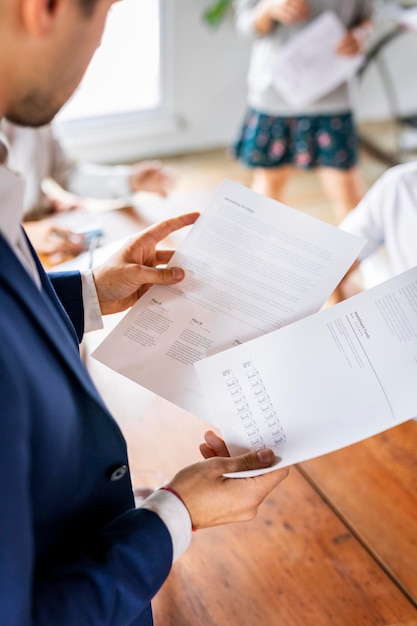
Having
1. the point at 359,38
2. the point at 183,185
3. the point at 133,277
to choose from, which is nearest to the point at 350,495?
the point at 133,277

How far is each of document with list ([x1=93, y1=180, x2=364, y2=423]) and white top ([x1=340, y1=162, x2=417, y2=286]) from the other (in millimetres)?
534

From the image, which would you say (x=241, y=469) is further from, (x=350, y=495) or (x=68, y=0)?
(x=68, y=0)

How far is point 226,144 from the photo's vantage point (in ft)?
12.7

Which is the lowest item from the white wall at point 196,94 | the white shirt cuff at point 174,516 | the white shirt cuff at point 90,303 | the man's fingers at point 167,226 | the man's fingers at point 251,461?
the white wall at point 196,94

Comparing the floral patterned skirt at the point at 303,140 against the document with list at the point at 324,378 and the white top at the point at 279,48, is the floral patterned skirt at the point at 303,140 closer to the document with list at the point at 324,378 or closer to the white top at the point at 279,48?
the white top at the point at 279,48

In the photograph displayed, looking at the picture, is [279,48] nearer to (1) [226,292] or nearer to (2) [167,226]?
(2) [167,226]

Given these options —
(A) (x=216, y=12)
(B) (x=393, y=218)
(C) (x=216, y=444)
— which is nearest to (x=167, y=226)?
(C) (x=216, y=444)

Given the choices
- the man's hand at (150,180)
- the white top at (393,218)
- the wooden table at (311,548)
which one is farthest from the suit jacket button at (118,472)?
the man's hand at (150,180)

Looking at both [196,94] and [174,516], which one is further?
[196,94]

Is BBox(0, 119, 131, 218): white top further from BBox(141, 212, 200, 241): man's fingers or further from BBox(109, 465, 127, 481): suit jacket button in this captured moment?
BBox(109, 465, 127, 481): suit jacket button

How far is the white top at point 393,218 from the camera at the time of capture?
145cm

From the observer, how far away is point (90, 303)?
3.23 ft

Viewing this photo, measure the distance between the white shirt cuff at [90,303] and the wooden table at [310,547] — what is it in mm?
213

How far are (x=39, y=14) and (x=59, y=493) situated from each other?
457mm
